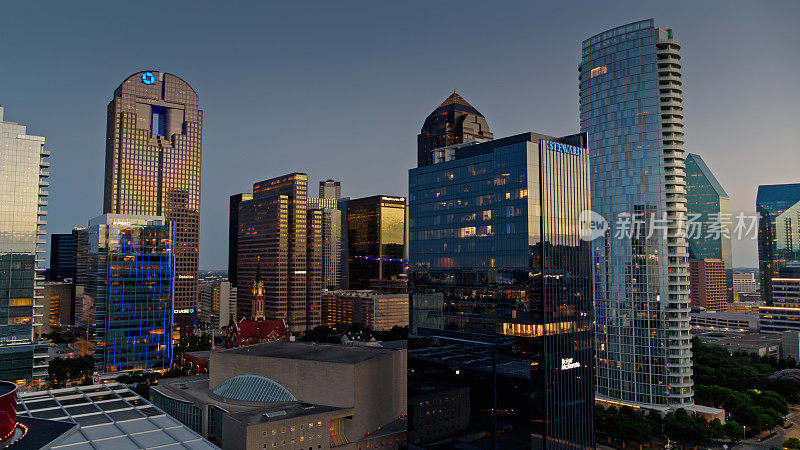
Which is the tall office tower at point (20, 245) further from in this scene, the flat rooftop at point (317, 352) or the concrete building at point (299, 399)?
the flat rooftop at point (317, 352)

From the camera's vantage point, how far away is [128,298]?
193m

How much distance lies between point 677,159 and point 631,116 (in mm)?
15842

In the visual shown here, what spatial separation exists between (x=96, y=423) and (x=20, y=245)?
10521 centimetres

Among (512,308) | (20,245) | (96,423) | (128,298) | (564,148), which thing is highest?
Result: (564,148)

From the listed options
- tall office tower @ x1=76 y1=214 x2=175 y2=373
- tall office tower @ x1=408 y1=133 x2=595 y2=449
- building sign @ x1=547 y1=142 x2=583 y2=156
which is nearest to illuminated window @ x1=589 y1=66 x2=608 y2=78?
tall office tower @ x1=408 y1=133 x2=595 y2=449

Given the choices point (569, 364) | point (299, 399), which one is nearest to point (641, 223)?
point (569, 364)

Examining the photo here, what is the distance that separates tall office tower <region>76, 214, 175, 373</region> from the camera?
190250 millimetres

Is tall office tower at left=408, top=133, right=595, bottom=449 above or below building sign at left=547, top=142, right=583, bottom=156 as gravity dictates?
below

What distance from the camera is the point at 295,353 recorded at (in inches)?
4695

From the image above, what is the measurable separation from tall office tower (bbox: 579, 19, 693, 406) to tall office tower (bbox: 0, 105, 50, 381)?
155 m

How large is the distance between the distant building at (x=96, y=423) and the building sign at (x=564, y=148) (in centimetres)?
6617

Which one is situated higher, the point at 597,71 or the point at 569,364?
the point at 597,71

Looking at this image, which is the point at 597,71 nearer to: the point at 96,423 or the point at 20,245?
the point at 96,423

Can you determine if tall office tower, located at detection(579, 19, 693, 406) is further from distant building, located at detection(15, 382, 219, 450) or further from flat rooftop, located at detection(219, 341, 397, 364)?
distant building, located at detection(15, 382, 219, 450)
